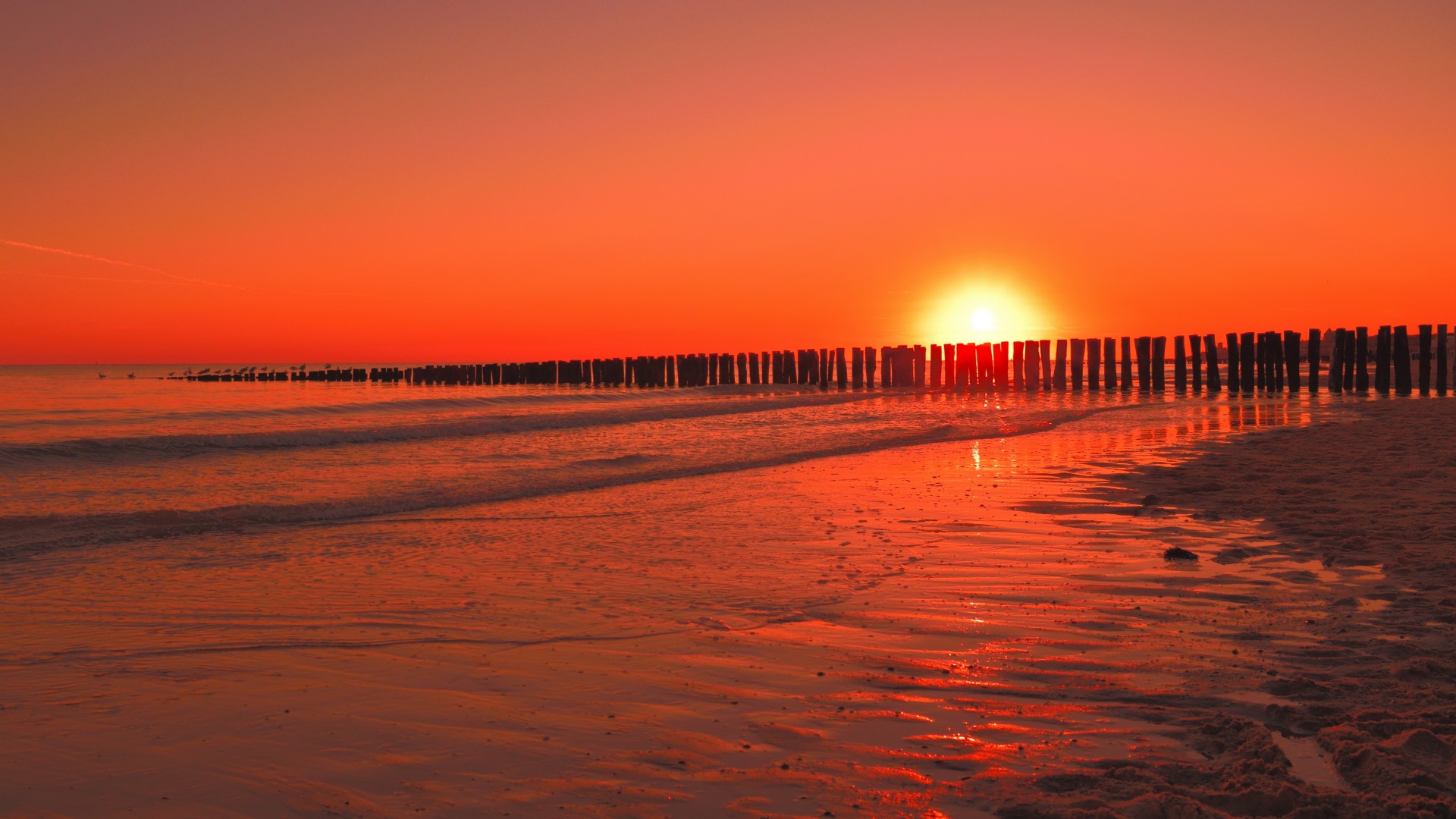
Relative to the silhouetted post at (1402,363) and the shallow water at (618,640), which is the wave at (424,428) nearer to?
the shallow water at (618,640)

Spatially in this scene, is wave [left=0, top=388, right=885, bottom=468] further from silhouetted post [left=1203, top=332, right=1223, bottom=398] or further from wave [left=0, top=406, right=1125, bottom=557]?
silhouetted post [left=1203, top=332, right=1223, bottom=398]

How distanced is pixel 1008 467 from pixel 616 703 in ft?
24.8

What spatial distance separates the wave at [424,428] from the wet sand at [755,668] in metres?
7.05

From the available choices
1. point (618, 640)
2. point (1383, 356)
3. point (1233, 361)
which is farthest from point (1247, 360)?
point (618, 640)

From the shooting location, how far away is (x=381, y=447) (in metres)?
13.9

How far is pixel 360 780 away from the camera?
2570 millimetres

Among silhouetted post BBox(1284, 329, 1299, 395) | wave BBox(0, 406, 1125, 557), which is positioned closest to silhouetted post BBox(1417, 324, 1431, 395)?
silhouetted post BBox(1284, 329, 1299, 395)

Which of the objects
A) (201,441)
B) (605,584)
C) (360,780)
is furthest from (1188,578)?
(201,441)

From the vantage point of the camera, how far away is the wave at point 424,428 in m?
12.1

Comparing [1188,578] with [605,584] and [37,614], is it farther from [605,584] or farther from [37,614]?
[37,614]

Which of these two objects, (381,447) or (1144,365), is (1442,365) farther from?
(381,447)

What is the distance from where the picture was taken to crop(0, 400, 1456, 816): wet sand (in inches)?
98.0

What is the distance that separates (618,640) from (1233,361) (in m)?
23.1

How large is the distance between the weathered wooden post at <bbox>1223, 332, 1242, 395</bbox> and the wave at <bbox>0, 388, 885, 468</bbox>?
882 centimetres
